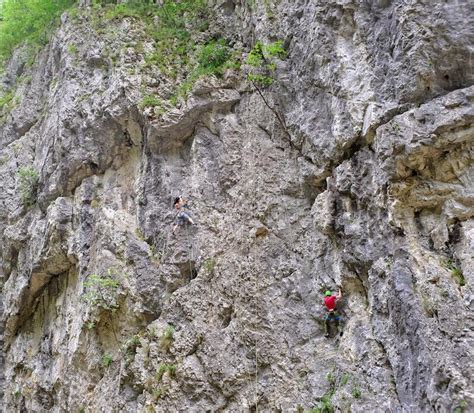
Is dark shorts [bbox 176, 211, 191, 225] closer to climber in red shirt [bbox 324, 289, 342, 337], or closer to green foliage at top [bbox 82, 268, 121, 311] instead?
green foliage at top [bbox 82, 268, 121, 311]

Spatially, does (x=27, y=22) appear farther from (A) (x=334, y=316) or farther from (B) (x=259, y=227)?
(A) (x=334, y=316)

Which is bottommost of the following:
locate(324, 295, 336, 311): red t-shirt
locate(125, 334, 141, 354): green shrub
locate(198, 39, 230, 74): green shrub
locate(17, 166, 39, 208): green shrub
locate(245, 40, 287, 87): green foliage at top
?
locate(125, 334, 141, 354): green shrub

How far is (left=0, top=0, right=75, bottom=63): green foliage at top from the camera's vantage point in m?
19.3

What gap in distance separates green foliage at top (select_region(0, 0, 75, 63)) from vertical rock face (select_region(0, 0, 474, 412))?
330cm

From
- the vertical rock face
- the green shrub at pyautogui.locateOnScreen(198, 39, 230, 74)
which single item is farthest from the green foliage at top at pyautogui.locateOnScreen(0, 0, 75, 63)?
the green shrub at pyautogui.locateOnScreen(198, 39, 230, 74)

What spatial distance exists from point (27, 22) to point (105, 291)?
14190mm

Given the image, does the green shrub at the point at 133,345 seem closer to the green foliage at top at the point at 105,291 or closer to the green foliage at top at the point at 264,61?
the green foliage at top at the point at 105,291

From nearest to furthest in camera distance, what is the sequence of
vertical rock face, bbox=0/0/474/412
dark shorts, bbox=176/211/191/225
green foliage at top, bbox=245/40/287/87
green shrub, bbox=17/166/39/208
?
vertical rock face, bbox=0/0/474/412
green foliage at top, bbox=245/40/287/87
dark shorts, bbox=176/211/191/225
green shrub, bbox=17/166/39/208

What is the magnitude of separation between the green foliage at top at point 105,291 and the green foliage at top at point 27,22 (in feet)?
39.3

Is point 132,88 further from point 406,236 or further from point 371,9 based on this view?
point 406,236

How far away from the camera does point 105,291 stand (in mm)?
11617

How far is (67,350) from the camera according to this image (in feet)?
42.0

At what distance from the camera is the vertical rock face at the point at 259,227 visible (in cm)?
711

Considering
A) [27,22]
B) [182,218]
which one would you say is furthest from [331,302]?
[27,22]
